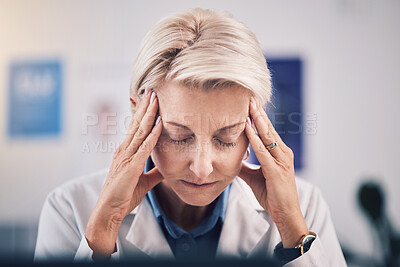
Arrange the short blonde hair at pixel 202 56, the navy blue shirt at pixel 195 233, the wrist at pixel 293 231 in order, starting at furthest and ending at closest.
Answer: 1. the navy blue shirt at pixel 195 233
2. the wrist at pixel 293 231
3. the short blonde hair at pixel 202 56

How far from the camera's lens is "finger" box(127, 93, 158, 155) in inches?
36.8

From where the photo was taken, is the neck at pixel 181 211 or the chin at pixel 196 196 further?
the neck at pixel 181 211

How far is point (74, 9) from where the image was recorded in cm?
227

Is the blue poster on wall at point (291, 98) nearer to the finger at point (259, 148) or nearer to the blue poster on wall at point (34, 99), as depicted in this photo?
the finger at point (259, 148)

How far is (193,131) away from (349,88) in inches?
63.4

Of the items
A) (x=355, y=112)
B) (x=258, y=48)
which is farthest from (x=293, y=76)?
(x=258, y=48)

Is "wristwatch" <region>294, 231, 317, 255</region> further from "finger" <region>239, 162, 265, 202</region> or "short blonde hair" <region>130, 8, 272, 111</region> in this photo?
"short blonde hair" <region>130, 8, 272, 111</region>

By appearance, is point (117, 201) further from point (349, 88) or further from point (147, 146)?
point (349, 88)

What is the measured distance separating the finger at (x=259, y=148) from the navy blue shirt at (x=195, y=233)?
0.24 meters

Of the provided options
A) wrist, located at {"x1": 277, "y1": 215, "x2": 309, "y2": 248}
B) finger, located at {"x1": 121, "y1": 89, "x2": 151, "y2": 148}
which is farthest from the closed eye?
wrist, located at {"x1": 277, "y1": 215, "x2": 309, "y2": 248}

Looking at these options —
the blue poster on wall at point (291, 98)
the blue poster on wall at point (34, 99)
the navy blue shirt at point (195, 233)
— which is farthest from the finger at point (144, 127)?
the blue poster on wall at point (34, 99)

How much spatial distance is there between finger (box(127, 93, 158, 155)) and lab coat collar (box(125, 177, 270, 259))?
0.78 ft

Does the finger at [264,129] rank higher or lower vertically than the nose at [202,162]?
higher

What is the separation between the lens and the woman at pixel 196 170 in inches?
34.5
